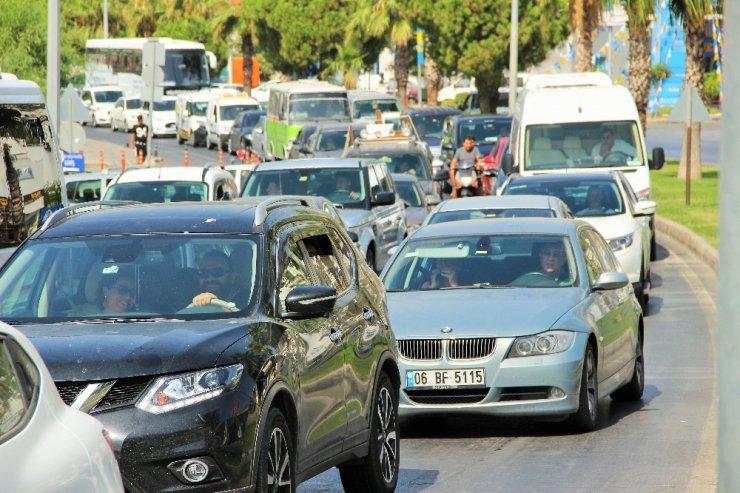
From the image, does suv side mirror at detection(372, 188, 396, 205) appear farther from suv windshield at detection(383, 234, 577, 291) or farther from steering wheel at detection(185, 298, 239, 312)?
steering wheel at detection(185, 298, 239, 312)

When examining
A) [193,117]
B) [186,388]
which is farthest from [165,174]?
[193,117]

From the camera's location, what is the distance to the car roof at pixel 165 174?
1942 centimetres

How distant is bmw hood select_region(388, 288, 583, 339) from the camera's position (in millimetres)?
10469

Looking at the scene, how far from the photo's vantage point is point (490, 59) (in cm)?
6062

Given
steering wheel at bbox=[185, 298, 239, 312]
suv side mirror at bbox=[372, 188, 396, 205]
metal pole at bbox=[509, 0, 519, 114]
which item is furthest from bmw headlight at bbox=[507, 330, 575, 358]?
metal pole at bbox=[509, 0, 519, 114]

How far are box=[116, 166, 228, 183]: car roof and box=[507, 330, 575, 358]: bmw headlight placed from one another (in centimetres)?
958

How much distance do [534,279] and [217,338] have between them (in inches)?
214

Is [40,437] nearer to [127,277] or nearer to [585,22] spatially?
[127,277]

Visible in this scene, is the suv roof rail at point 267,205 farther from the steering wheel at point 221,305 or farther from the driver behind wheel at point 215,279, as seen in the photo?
the steering wheel at point 221,305

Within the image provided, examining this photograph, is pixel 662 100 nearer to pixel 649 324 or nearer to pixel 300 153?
pixel 300 153

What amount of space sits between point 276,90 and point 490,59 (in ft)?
42.6

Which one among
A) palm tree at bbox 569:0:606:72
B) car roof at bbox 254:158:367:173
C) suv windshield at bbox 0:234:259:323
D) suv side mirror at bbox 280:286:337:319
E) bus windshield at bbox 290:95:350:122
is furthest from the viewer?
bus windshield at bbox 290:95:350:122

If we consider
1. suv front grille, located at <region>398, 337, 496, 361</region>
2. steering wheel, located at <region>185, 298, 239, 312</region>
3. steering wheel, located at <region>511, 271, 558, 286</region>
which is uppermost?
steering wheel, located at <region>185, 298, 239, 312</region>

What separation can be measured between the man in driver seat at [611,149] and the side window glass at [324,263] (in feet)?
52.4
